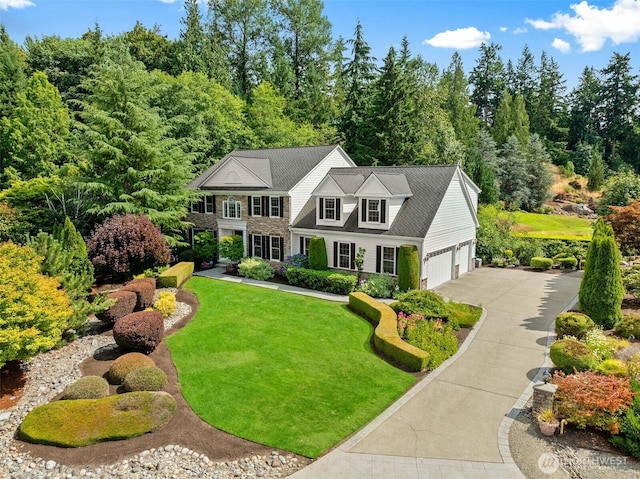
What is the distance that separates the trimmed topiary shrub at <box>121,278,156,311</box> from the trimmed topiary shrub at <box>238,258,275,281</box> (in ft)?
26.3

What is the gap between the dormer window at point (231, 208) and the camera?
30.6 meters

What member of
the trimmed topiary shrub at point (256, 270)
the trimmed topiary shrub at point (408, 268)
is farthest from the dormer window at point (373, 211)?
the trimmed topiary shrub at point (256, 270)

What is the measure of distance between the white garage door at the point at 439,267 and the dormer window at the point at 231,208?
1333cm

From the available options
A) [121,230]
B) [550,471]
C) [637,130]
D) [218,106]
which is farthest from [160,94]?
[637,130]

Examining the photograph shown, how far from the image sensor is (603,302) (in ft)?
60.3

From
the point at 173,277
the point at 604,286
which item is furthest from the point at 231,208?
the point at 604,286

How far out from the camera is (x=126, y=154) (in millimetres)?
28156

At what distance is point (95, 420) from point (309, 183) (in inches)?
798

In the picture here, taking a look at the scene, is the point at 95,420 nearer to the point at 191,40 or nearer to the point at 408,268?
the point at 408,268

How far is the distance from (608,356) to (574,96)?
261ft

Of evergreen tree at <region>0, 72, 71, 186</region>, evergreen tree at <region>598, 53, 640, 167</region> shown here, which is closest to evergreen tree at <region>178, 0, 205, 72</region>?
evergreen tree at <region>0, 72, 71, 186</region>

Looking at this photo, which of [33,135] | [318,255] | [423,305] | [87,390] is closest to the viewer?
[87,390]

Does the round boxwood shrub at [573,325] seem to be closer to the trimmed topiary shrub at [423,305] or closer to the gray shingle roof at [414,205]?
the trimmed topiary shrub at [423,305]

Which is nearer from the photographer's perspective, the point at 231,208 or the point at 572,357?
the point at 572,357
